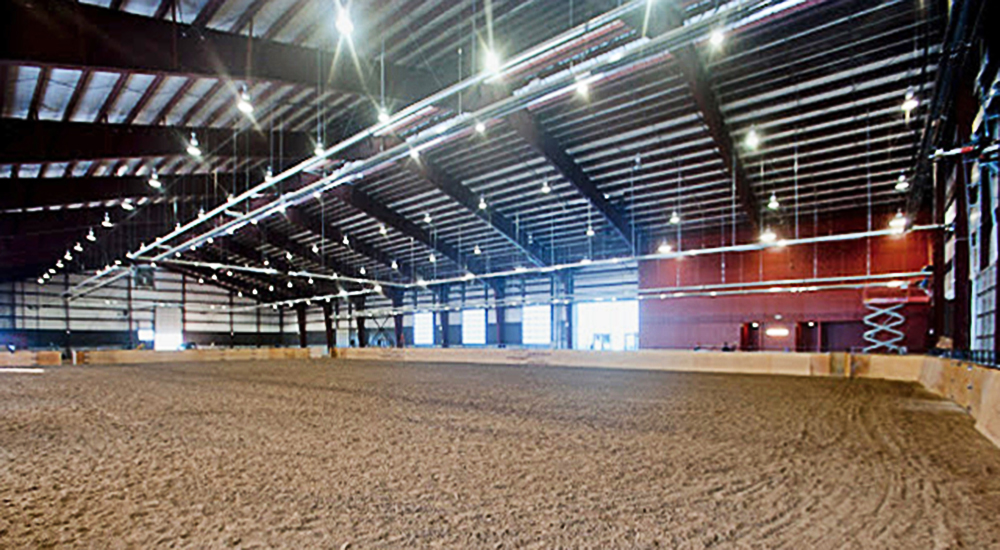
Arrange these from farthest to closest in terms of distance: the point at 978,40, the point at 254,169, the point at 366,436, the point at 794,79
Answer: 1. the point at 254,169
2. the point at 794,79
3. the point at 978,40
4. the point at 366,436

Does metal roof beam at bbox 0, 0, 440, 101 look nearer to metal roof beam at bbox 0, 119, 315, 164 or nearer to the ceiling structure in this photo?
the ceiling structure

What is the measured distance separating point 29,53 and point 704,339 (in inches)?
859

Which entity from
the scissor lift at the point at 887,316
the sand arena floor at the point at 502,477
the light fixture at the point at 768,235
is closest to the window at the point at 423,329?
the light fixture at the point at 768,235

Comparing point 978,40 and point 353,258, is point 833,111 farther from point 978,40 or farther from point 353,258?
point 353,258

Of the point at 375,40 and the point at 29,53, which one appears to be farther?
the point at 375,40

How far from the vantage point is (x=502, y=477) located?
3.78 meters

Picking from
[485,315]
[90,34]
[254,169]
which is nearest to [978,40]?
[90,34]

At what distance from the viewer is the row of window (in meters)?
27.8

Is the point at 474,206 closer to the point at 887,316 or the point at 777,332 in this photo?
the point at 777,332

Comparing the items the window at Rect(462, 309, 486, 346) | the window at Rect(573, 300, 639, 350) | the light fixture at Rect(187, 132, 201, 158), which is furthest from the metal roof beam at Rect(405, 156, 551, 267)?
the window at Rect(462, 309, 486, 346)

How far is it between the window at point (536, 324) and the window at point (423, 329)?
25.6 ft

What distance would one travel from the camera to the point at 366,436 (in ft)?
17.7

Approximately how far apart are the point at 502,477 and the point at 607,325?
22255 mm

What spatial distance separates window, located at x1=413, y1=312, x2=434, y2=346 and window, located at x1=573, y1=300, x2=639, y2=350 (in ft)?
37.9
